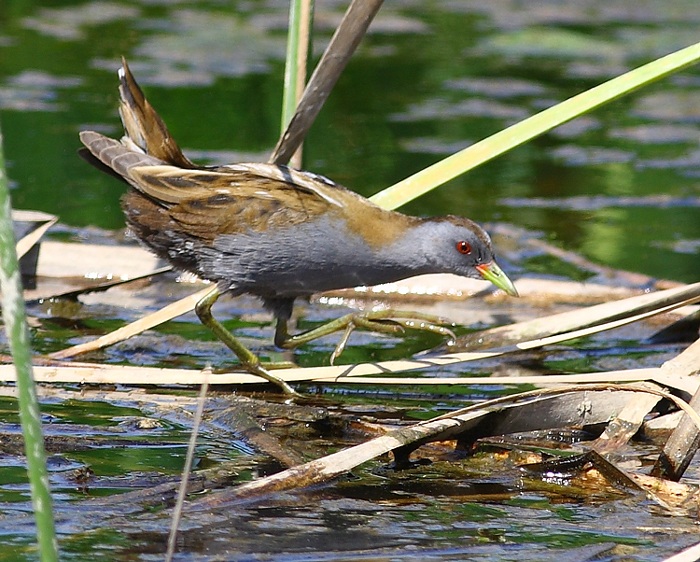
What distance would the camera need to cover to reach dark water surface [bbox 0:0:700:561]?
2555 mm

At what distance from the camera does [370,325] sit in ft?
12.8

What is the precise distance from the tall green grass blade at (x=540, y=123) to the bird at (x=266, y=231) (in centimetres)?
13

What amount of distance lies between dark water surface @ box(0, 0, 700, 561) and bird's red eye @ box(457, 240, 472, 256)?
0.45 m

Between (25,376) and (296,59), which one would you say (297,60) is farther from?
(25,376)

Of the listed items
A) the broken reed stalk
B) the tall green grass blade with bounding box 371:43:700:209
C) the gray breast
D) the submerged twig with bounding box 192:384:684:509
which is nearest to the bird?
the gray breast

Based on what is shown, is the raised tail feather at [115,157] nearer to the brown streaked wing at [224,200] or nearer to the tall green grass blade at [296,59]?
the brown streaked wing at [224,200]

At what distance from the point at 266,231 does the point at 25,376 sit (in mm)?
2048

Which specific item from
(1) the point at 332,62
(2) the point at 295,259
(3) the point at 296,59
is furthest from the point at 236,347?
(3) the point at 296,59

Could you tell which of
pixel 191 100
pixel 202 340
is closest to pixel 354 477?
pixel 202 340

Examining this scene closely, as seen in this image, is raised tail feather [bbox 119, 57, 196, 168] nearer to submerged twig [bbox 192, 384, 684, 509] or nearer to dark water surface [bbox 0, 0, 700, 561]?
dark water surface [bbox 0, 0, 700, 561]

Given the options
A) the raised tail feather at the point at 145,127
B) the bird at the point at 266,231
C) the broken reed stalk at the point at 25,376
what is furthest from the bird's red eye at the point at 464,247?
the broken reed stalk at the point at 25,376

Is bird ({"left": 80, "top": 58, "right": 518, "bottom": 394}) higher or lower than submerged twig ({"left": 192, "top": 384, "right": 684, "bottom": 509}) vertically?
higher

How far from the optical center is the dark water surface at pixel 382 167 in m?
2.55

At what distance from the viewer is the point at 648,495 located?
281cm
